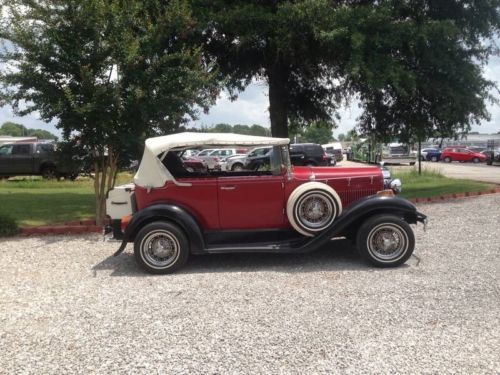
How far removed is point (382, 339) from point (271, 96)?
11325 mm

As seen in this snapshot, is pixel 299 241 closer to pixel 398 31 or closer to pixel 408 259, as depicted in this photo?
pixel 408 259

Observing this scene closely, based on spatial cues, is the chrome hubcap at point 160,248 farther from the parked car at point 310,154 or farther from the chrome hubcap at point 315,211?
the parked car at point 310,154

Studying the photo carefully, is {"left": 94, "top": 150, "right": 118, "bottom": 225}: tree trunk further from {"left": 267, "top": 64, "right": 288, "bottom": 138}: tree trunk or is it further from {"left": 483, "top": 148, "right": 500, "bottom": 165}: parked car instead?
{"left": 483, "top": 148, "right": 500, "bottom": 165}: parked car

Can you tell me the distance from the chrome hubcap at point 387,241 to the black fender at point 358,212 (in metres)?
0.21

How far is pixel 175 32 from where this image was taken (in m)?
10.3

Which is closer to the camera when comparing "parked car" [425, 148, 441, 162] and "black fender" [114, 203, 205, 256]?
"black fender" [114, 203, 205, 256]

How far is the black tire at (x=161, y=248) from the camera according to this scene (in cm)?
608

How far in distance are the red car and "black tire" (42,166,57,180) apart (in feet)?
122

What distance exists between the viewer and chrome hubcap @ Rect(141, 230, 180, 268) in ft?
20.1

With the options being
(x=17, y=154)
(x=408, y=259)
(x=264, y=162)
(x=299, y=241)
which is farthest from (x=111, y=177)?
(x=17, y=154)

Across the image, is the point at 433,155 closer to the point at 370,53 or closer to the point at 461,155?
the point at 461,155

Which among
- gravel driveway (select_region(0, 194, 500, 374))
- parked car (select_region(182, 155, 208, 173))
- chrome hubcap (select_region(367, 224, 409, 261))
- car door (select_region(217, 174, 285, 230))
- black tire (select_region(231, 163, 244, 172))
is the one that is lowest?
gravel driveway (select_region(0, 194, 500, 374))

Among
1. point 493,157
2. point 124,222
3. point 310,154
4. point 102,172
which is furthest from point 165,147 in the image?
point 493,157

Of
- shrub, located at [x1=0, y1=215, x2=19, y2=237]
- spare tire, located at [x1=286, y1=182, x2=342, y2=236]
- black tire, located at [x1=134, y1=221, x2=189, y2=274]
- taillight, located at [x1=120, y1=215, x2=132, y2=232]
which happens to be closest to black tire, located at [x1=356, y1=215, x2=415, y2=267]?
spare tire, located at [x1=286, y1=182, x2=342, y2=236]
